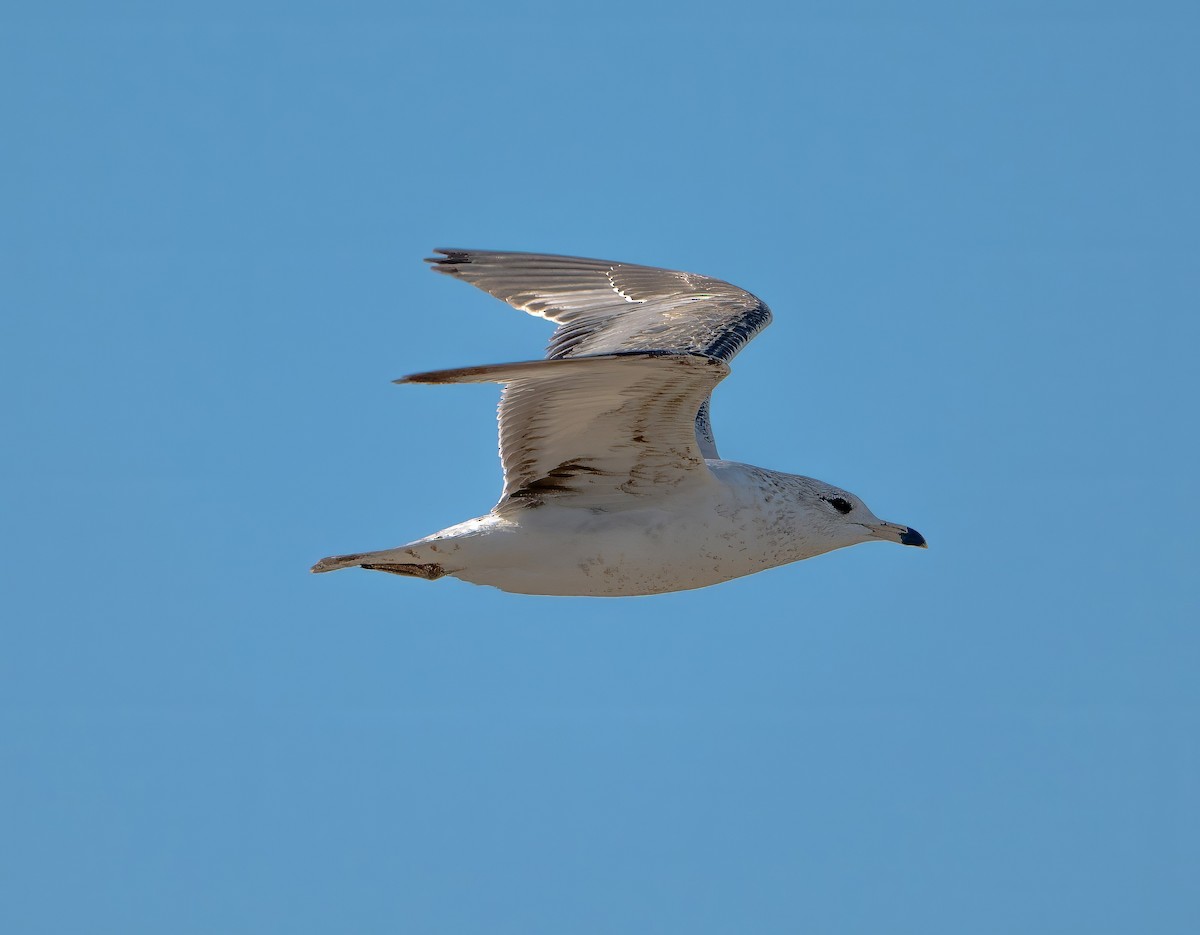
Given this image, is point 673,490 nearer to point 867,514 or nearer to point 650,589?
point 650,589

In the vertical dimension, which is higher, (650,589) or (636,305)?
(636,305)

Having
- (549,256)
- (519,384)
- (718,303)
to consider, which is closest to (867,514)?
(718,303)

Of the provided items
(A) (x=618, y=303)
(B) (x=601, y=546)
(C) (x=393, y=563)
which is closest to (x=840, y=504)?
(B) (x=601, y=546)

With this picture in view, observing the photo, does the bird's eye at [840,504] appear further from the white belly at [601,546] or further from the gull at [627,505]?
the white belly at [601,546]

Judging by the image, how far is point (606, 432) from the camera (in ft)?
33.9

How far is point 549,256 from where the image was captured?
14102 mm

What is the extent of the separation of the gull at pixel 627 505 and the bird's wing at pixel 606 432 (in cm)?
1

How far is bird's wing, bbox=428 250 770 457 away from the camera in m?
11.3

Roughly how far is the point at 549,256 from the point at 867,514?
4.02 meters

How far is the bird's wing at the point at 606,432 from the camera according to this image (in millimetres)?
9539

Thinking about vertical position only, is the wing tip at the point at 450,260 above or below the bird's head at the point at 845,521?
above

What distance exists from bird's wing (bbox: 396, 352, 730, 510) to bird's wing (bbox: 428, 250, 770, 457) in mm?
584

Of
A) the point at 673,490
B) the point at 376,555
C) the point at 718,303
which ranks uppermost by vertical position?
the point at 718,303

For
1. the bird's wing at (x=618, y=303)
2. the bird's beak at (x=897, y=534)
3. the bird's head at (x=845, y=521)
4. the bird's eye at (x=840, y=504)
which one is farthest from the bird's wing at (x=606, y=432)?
the bird's beak at (x=897, y=534)
